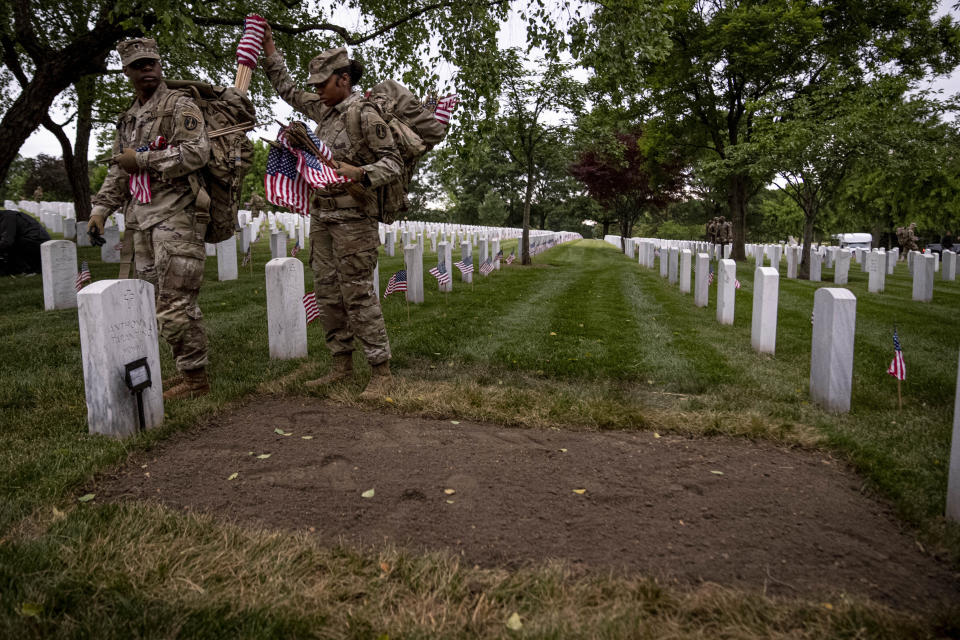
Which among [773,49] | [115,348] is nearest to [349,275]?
[115,348]

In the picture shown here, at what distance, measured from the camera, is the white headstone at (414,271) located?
32.9 ft

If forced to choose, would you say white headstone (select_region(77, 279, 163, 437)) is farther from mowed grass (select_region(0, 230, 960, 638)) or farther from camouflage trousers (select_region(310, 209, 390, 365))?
camouflage trousers (select_region(310, 209, 390, 365))

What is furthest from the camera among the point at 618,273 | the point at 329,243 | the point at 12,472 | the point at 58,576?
the point at 618,273

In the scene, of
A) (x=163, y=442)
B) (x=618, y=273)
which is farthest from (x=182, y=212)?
(x=618, y=273)

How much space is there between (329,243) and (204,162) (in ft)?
3.53

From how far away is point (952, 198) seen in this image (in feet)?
102

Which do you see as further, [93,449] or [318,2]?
[318,2]

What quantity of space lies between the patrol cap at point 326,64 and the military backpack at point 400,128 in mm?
295

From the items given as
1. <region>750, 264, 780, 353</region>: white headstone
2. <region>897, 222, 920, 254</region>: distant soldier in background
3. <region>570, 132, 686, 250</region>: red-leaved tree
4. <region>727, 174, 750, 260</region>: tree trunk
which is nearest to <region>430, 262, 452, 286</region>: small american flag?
<region>750, 264, 780, 353</region>: white headstone

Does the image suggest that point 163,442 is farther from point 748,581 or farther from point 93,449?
point 748,581

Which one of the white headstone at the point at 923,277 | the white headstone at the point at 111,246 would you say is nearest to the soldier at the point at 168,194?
the white headstone at the point at 111,246

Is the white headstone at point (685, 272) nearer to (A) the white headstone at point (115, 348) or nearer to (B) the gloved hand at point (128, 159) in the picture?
(B) the gloved hand at point (128, 159)

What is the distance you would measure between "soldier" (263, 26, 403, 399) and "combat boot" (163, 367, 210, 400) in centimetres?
84

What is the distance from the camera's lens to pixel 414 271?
1012cm
